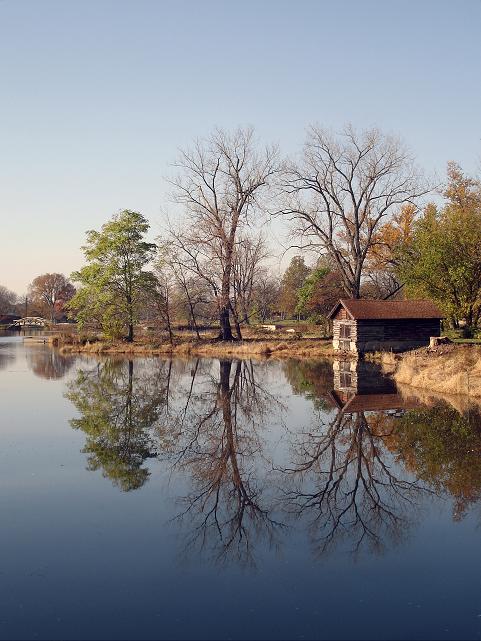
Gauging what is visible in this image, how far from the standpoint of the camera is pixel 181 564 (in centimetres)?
960

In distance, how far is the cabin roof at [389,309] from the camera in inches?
1625

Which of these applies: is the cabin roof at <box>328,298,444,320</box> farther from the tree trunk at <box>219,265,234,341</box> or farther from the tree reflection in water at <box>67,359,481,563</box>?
the tree reflection in water at <box>67,359,481,563</box>

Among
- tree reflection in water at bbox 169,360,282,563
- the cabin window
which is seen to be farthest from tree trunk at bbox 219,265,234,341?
tree reflection in water at bbox 169,360,282,563

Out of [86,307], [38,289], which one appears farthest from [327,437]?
[38,289]

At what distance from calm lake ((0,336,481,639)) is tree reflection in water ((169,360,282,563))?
57mm

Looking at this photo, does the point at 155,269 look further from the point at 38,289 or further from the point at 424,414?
the point at 38,289

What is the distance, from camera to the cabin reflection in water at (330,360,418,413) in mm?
22953

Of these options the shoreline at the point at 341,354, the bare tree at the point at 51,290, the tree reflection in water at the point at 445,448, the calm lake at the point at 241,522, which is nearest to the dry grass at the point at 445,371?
the shoreline at the point at 341,354

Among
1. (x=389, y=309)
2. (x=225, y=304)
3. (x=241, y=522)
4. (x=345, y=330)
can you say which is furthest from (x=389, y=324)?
(x=241, y=522)

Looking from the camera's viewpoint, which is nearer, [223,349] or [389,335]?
[389,335]

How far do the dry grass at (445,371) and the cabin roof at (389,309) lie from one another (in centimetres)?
629

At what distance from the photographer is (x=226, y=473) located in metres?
14.8

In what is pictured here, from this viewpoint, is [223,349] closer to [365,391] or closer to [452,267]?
[452,267]

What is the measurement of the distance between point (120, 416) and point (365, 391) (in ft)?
34.9
